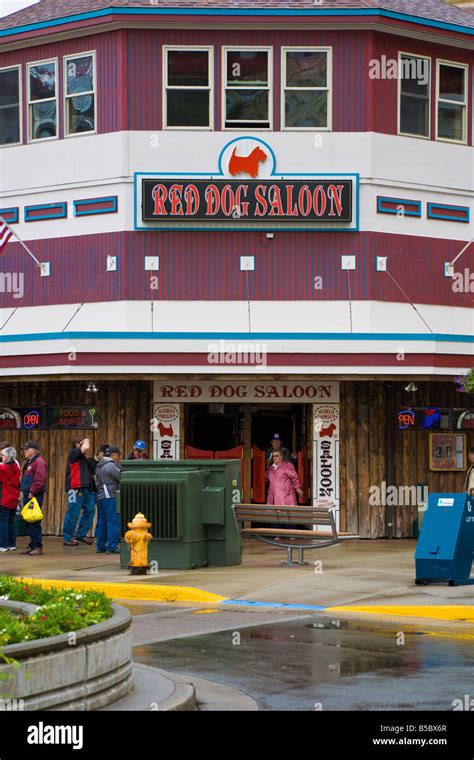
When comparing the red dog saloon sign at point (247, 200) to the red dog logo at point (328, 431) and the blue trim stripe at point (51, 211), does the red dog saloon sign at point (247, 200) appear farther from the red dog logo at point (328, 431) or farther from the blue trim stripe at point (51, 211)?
the red dog logo at point (328, 431)

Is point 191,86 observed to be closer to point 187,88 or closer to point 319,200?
point 187,88

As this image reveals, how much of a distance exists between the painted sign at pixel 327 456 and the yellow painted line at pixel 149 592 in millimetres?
7958

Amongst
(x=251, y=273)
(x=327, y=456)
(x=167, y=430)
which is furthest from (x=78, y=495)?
Result: (x=251, y=273)

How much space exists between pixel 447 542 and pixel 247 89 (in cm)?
1134

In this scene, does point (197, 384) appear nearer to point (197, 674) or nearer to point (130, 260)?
point (130, 260)

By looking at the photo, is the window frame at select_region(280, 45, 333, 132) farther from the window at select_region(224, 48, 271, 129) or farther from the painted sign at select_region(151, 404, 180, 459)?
the painted sign at select_region(151, 404, 180, 459)

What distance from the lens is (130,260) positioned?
23641mm

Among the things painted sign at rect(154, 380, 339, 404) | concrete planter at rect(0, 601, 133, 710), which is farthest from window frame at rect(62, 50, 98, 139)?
concrete planter at rect(0, 601, 133, 710)

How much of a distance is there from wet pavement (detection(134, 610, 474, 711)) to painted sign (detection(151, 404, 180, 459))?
10.2 metres

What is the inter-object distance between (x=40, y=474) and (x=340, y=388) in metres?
5.97

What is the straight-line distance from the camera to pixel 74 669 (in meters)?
8.08

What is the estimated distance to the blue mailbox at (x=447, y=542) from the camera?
15.5 meters

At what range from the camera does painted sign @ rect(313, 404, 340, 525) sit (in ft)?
76.3
